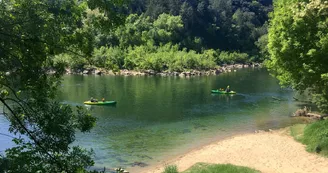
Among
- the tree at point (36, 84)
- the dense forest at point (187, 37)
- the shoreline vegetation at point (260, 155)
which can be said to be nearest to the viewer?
the tree at point (36, 84)

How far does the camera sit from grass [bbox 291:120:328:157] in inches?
Result: 730

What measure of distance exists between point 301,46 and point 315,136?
556 cm

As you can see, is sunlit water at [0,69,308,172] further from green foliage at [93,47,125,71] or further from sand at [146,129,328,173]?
green foliage at [93,47,125,71]

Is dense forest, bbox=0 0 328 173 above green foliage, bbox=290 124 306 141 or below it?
above

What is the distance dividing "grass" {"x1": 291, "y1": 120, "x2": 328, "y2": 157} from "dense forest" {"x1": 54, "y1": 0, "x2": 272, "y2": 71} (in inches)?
1873

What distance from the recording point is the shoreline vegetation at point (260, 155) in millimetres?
17266

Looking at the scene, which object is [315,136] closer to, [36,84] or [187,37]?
[36,84]

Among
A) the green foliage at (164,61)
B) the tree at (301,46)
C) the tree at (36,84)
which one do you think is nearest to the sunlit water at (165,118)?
the tree at (301,46)

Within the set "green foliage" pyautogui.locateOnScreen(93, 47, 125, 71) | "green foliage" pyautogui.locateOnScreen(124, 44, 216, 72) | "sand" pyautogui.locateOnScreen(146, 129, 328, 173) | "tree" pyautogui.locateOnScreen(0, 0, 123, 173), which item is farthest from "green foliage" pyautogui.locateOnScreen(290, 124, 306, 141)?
"green foliage" pyautogui.locateOnScreen(124, 44, 216, 72)

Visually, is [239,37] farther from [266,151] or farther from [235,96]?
[266,151]

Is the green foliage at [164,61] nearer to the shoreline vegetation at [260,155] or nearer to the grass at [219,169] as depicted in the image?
the shoreline vegetation at [260,155]

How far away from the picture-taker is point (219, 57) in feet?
370

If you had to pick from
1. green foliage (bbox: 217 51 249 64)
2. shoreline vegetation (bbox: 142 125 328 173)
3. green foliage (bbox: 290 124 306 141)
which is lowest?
shoreline vegetation (bbox: 142 125 328 173)

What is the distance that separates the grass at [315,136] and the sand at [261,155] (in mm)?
400
